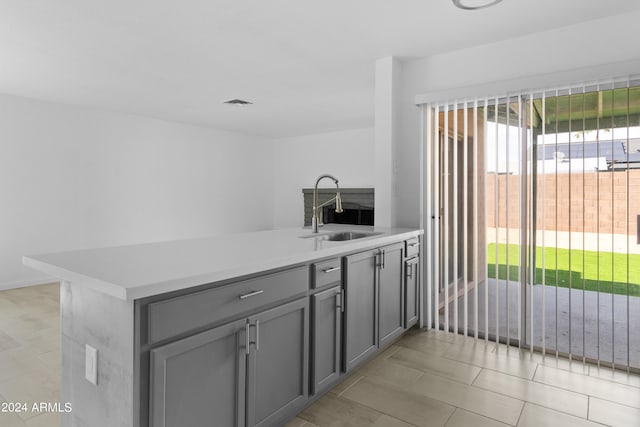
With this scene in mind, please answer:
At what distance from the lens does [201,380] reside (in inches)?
54.1

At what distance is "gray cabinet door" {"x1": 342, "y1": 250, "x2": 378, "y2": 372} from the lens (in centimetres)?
218

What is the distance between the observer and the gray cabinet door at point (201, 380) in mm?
1248

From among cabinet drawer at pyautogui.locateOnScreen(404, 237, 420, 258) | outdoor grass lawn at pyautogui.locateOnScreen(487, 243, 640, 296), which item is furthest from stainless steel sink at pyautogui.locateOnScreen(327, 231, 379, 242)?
outdoor grass lawn at pyautogui.locateOnScreen(487, 243, 640, 296)

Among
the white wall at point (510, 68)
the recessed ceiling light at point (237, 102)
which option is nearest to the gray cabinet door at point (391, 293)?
the white wall at point (510, 68)

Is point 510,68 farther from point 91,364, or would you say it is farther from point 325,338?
point 91,364

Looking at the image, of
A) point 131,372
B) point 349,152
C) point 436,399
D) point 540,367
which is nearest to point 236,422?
point 131,372

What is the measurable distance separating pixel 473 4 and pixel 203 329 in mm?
2425

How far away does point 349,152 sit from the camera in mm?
6949

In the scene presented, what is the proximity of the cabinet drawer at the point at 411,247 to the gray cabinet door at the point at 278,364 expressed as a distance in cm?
127

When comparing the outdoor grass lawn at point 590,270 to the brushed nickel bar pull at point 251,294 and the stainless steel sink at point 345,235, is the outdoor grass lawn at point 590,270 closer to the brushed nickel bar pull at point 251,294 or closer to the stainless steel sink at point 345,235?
the stainless steel sink at point 345,235

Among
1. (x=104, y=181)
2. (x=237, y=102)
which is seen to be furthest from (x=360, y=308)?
(x=104, y=181)

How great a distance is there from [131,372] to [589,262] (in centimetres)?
273

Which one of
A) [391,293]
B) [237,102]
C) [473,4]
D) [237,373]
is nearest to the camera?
[237,373]

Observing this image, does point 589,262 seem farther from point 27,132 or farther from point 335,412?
point 27,132
